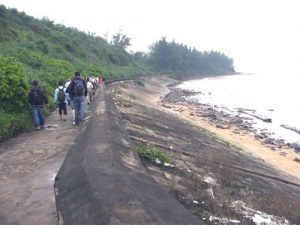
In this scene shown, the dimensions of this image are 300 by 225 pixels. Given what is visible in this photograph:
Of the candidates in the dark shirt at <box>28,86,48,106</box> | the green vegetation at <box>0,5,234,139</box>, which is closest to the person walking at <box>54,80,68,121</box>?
the green vegetation at <box>0,5,234,139</box>

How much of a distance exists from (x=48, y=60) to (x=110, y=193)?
2524 cm

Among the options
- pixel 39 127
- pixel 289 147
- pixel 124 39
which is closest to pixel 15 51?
pixel 39 127

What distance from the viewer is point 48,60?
95.5 feet

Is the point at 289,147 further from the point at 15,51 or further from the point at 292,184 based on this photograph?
the point at 15,51

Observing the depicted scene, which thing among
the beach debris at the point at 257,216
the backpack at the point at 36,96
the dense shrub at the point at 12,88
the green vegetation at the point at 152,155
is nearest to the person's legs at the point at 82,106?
the backpack at the point at 36,96

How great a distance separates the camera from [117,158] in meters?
6.96

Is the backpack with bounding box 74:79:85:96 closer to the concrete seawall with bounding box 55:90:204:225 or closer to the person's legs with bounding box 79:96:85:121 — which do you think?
the person's legs with bounding box 79:96:85:121

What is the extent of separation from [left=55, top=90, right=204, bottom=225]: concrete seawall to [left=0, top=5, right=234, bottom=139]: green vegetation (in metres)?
5.10

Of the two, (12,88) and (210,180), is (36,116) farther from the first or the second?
(210,180)

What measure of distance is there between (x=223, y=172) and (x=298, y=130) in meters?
25.1

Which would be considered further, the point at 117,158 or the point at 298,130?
the point at 298,130

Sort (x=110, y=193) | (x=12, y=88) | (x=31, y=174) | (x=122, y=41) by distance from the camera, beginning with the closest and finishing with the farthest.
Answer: (x=110, y=193) < (x=31, y=174) < (x=12, y=88) < (x=122, y=41)

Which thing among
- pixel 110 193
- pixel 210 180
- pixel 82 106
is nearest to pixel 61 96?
pixel 82 106

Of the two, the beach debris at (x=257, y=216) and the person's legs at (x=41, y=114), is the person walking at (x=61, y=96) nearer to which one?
the person's legs at (x=41, y=114)
